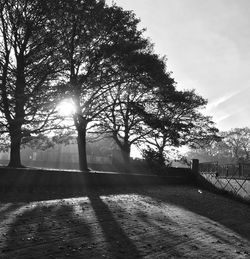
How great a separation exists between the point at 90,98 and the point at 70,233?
17079 mm

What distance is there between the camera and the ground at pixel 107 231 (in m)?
6.26

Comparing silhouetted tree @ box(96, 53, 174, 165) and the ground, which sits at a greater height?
silhouetted tree @ box(96, 53, 174, 165)

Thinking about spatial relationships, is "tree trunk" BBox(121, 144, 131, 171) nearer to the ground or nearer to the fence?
the fence

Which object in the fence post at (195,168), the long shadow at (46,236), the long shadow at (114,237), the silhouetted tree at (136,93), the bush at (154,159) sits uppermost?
the silhouetted tree at (136,93)

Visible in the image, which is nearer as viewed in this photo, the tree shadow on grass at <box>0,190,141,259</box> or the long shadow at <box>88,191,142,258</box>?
the tree shadow on grass at <box>0,190,141,259</box>

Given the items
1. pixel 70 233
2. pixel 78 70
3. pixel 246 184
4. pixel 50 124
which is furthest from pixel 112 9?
pixel 70 233

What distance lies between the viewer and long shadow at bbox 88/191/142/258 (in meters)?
6.38

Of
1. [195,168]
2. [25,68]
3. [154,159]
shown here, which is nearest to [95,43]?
[25,68]

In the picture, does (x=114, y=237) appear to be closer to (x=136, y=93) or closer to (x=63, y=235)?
(x=63, y=235)

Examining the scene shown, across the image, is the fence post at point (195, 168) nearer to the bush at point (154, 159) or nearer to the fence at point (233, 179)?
the fence at point (233, 179)

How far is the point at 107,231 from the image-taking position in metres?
7.93

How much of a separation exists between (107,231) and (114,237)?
54cm

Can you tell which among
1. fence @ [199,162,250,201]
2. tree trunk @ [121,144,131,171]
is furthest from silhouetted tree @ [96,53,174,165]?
fence @ [199,162,250,201]

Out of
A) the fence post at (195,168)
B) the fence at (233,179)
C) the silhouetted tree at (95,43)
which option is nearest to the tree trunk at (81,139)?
the silhouetted tree at (95,43)
